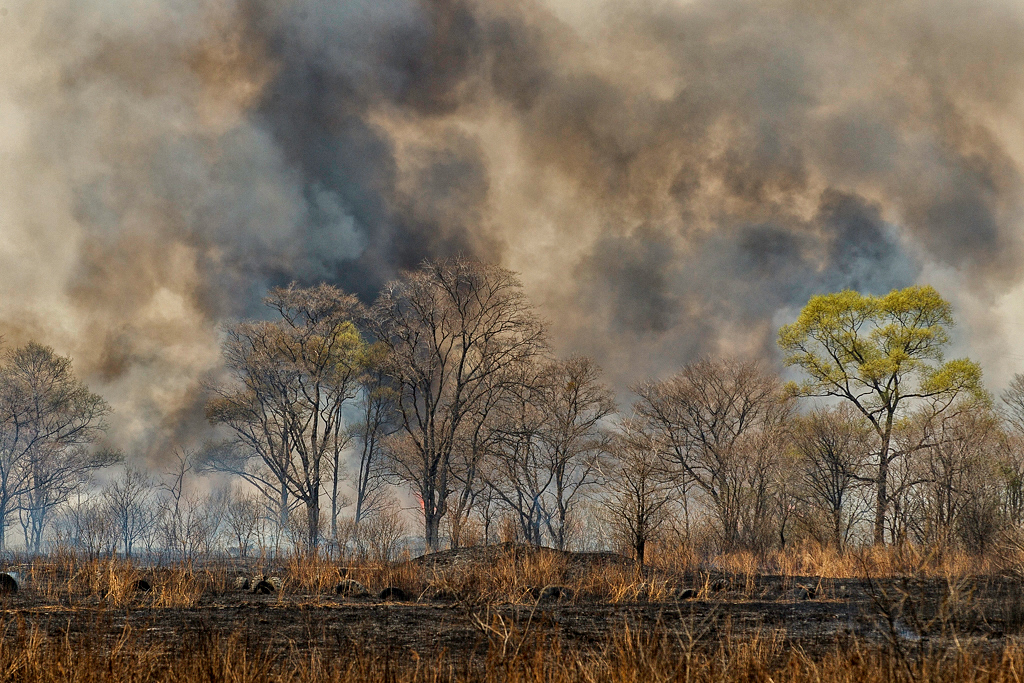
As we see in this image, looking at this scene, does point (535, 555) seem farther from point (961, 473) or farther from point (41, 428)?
point (41, 428)

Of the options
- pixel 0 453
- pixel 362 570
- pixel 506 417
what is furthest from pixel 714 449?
pixel 0 453

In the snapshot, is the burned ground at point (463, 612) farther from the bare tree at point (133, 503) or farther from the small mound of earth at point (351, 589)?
the bare tree at point (133, 503)

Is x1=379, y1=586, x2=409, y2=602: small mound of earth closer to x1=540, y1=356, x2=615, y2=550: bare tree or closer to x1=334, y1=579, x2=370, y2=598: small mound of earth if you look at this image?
x1=334, y1=579, x2=370, y2=598: small mound of earth

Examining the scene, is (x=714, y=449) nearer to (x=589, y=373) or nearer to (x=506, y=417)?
(x=589, y=373)

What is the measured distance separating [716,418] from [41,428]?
35.9m

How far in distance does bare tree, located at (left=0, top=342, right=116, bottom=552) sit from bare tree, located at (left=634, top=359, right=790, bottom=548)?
101 feet

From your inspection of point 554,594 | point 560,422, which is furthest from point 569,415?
point 554,594

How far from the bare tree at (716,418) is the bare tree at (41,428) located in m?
30.7

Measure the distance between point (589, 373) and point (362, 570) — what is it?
19.5 m

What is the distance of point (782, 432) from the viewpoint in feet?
106

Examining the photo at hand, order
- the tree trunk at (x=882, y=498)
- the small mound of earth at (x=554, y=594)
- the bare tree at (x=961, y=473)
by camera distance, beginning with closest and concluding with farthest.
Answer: the small mound of earth at (x=554, y=594), the bare tree at (x=961, y=473), the tree trunk at (x=882, y=498)

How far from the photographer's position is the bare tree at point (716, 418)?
3189 cm

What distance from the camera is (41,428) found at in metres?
37.1

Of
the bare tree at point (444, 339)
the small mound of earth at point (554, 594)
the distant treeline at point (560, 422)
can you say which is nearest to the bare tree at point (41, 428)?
the distant treeline at point (560, 422)
